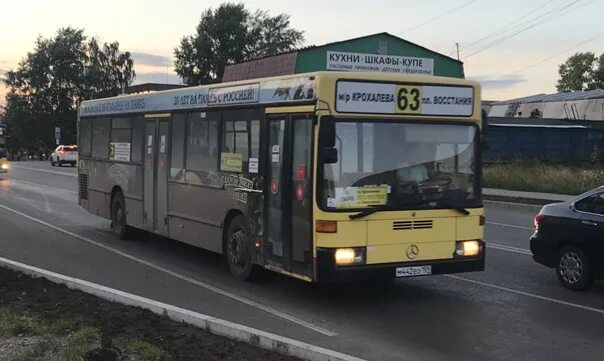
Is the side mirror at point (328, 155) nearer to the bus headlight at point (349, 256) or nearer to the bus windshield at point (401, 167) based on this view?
the bus windshield at point (401, 167)

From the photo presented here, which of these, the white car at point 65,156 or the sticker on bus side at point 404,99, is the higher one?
the sticker on bus side at point 404,99

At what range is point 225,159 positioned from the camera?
9.27 metres

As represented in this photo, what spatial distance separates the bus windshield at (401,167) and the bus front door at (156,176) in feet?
14.3

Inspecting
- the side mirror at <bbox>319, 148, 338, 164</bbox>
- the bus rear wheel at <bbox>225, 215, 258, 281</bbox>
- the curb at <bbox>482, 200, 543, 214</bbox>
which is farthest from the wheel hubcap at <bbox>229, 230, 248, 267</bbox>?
the curb at <bbox>482, 200, 543, 214</bbox>

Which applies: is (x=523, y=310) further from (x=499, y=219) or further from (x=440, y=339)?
(x=499, y=219)

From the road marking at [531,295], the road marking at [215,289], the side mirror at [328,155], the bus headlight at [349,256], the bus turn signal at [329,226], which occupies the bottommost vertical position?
the road marking at [215,289]

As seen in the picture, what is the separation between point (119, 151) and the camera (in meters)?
12.8

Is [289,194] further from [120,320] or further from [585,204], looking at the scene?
[585,204]

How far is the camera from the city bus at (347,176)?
7.39m

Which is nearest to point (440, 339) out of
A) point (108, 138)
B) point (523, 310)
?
point (523, 310)

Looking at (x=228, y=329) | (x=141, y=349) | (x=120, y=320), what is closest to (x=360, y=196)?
(x=228, y=329)

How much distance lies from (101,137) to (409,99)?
26.3 feet

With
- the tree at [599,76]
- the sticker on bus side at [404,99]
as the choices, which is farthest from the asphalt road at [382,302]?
the tree at [599,76]

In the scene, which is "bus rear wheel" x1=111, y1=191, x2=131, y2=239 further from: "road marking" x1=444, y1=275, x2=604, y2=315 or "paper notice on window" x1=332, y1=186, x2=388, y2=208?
"paper notice on window" x1=332, y1=186, x2=388, y2=208
